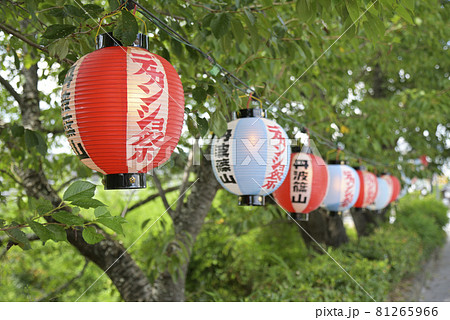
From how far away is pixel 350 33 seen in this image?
1.99 meters

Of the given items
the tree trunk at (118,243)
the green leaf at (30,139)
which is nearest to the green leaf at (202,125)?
the green leaf at (30,139)

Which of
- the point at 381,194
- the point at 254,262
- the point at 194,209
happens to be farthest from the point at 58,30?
the point at 254,262

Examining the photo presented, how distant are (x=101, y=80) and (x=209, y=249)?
16.2 ft

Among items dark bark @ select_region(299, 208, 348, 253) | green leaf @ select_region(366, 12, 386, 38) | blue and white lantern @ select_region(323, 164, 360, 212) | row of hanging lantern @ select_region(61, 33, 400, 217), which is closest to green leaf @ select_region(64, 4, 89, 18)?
row of hanging lantern @ select_region(61, 33, 400, 217)

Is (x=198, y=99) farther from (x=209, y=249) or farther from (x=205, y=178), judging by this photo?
(x=209, y=249)

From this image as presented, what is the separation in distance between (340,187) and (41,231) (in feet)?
7.58

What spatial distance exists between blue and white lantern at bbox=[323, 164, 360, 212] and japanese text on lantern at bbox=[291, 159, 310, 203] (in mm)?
630

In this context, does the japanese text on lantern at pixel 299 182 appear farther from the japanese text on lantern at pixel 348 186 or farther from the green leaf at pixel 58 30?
the green leaf at pixel 58 30

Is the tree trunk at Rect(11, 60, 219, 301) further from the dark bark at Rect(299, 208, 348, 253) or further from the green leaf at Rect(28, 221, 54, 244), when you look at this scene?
the dark bark at Rect(299, 208, 348, 253)

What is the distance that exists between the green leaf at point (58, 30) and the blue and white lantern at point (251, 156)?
0.90 meters

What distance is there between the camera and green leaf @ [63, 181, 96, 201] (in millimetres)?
1337

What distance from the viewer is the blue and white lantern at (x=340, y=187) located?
3.06 metres
